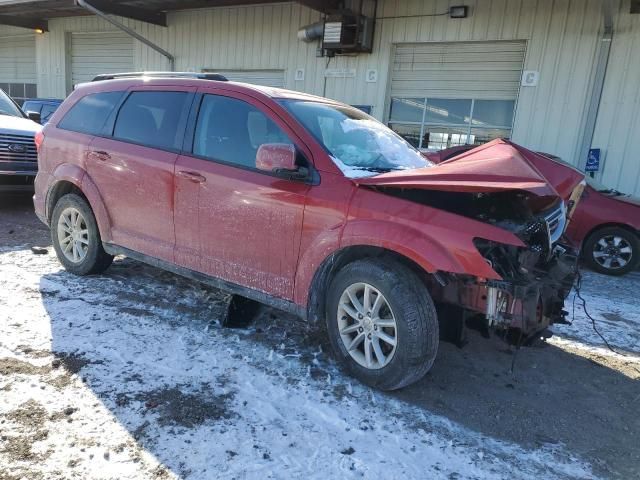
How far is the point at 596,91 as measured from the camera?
8.98 m

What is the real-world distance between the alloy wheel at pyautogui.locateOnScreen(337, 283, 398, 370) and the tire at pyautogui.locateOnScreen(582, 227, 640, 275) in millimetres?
5314

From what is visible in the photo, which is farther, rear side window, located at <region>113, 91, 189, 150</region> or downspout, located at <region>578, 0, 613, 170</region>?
downspout, located at <region>578, 0, 613, 170</region>

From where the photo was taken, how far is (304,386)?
319 centimetres

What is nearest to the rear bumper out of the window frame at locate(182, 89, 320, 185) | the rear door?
the rear door

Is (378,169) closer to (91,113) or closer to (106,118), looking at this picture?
(106,118)

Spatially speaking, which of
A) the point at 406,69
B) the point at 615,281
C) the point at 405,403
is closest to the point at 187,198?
the point at 405,403

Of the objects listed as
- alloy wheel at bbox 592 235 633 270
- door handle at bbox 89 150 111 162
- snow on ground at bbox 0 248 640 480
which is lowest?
snow on ground at bbox 0 248 640 480

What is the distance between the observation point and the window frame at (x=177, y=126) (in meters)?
4.03

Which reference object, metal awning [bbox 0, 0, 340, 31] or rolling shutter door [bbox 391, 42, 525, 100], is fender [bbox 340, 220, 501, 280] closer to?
rolling shutter door [bbox 391, 42, 525, 100]

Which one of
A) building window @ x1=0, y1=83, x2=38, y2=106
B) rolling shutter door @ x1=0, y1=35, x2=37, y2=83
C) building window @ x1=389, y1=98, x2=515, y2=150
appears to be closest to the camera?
building window @ x1=389, y1=98, x2=515, y2=150

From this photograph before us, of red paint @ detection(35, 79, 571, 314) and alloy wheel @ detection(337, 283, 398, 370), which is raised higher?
red paint @ detection(35, 79, 571, 314)

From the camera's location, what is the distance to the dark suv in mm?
7484

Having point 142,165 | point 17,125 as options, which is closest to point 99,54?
point 17,125

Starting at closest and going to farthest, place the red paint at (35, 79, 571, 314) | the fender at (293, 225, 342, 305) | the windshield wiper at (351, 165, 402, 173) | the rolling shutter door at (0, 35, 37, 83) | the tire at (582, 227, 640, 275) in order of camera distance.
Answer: the red paint at (35, 79, 571, 314)
the fender at (293, 225, 342, 305)
the windshield wiper at (351, 165, 402, 173)
the tire at (582, 227, 640, 275)
the rolling shutter door at (0, 35, 37, 83)
